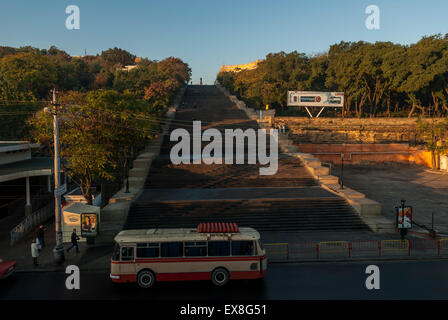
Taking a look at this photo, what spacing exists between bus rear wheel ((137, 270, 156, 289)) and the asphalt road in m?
0.27

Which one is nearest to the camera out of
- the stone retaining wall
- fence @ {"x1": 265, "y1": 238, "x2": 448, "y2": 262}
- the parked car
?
the parked car

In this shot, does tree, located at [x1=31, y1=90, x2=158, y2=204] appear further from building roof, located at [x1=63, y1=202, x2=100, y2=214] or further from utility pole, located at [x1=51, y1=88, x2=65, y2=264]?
utility pole, located at [x1=51, y1=88, x2=65, y2=264]

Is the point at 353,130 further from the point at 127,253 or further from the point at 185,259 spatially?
the point at 127,253

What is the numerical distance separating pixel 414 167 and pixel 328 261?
36734 mm

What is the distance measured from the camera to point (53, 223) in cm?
2577

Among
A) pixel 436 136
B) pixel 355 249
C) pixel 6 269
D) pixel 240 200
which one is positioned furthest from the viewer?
pixel 436 136

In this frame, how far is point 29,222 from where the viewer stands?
23984mm

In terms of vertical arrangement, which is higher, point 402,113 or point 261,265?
point 402,113

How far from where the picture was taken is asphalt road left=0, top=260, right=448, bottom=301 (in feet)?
43.4
